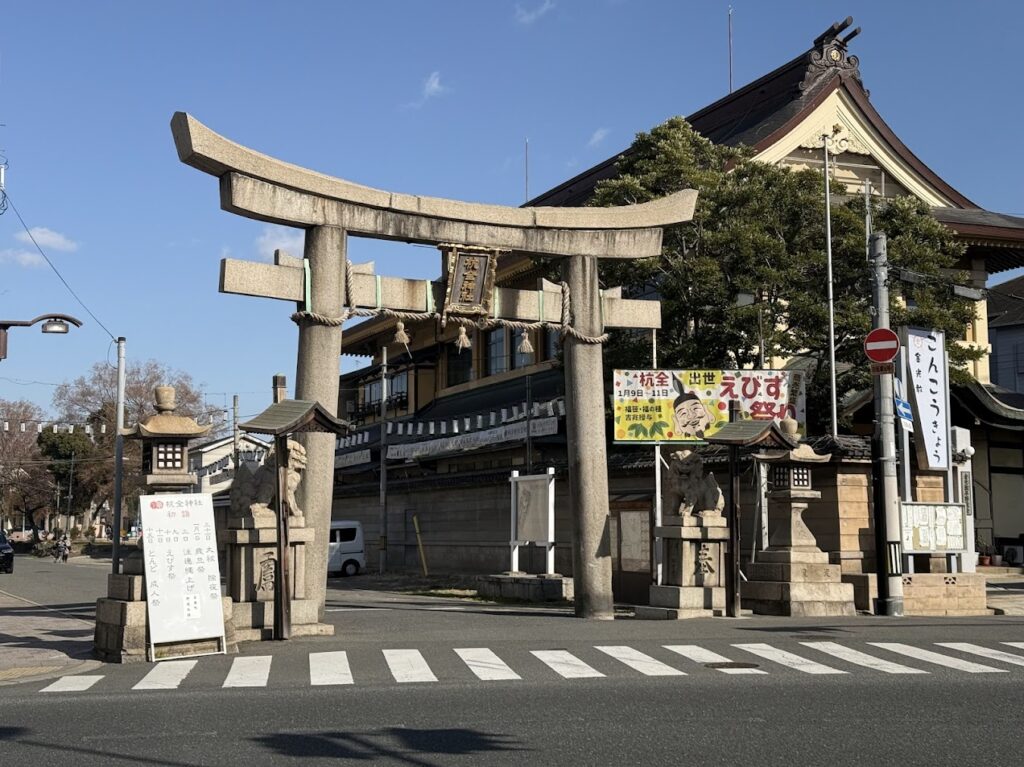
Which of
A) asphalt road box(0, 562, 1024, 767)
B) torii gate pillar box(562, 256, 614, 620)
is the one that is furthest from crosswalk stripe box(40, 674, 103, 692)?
torii gate pillar box(562, 256, 614, 620)

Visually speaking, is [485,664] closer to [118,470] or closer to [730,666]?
[730,666]

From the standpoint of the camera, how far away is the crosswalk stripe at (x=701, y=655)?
39.1 ft

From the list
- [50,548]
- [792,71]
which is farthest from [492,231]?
[50,548]

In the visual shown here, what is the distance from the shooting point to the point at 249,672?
478 inches

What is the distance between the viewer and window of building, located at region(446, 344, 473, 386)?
155 ft

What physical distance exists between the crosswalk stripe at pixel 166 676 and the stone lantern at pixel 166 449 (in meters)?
2.37

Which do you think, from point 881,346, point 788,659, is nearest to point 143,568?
point 788,659

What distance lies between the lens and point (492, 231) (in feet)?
64.6

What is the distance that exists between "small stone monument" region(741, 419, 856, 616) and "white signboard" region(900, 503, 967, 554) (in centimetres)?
215

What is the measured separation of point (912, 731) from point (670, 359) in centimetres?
1842

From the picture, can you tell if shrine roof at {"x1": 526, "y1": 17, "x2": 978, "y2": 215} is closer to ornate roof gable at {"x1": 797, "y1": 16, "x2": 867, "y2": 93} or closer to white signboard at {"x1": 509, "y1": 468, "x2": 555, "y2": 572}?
ornate roof gable at {"x1": 797, "y1": 16, "x2": 867, "y2": 93}

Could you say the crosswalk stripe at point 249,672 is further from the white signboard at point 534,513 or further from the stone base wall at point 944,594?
the white signboard at point 534,513

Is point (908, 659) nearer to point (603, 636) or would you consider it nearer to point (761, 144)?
point (603, 636)

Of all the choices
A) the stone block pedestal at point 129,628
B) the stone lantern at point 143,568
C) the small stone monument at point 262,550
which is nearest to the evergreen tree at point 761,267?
the small stone monument at point 262,550
